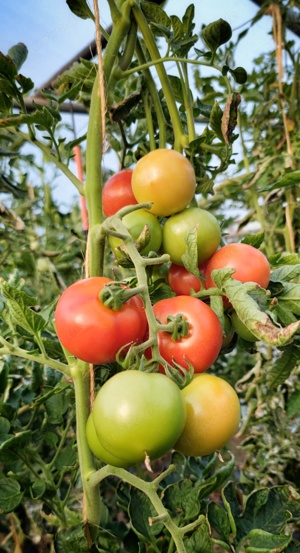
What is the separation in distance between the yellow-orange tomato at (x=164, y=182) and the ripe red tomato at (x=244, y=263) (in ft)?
0.25

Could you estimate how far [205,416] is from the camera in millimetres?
430

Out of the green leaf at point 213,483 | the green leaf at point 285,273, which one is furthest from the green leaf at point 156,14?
the green leaf at point 213,483

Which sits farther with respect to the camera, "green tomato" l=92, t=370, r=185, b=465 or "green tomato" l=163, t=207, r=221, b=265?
"green tomato" l=163, t=207, r=221, b=265

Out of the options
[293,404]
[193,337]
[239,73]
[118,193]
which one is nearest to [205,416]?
[193,337]

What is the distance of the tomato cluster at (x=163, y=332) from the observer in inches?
15.0

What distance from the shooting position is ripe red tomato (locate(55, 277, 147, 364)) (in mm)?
429

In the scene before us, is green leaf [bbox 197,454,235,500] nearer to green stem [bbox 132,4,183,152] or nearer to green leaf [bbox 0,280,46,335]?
green leaf [bbox 0,280,46,335]

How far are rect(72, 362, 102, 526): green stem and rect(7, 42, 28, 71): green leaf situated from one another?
A: 378 mm

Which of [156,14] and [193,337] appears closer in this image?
[193,337]

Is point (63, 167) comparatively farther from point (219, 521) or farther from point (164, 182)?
point (219, 521)

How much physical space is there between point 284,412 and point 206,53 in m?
0.80

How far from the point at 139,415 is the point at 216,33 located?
1.51ft

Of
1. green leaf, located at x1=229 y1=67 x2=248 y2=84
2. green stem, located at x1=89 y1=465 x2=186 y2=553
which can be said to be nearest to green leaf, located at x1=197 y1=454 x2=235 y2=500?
green stem, located at x1=89 y1=465 x2=186 y2=553

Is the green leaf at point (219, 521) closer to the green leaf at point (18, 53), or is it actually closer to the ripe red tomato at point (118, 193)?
the ripe red tomato at point (118, 193)
